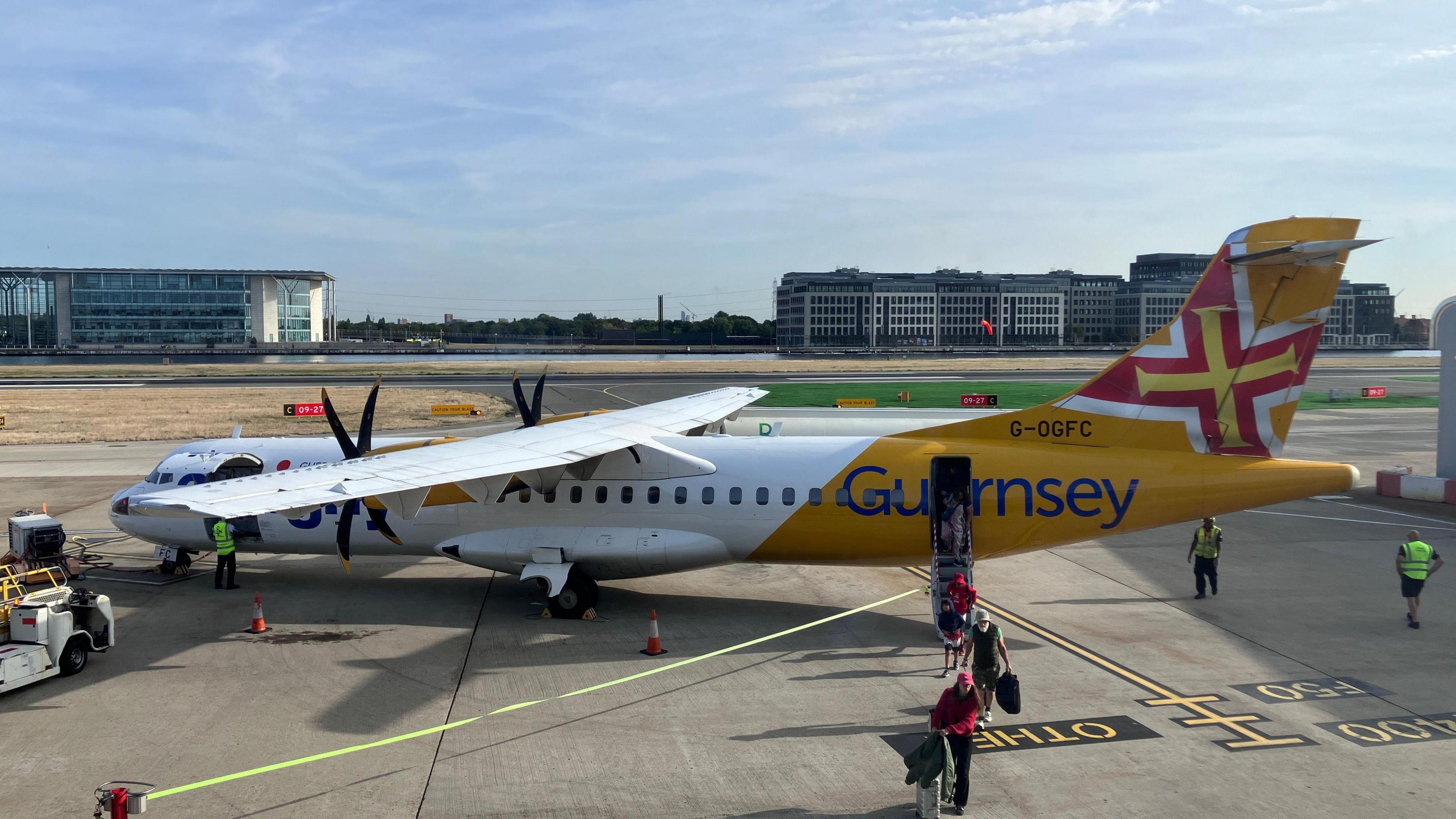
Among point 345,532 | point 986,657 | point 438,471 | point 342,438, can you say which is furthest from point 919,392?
point 986,657

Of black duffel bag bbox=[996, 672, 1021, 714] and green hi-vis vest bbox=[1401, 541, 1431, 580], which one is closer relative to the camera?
black duffel bag bbox=[996, 672, 1021, 714]

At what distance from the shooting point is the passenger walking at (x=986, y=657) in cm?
1103

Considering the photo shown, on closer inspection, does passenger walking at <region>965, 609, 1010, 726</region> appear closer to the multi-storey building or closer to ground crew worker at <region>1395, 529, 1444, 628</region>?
ground crew worker at <region>1395, 529, 1444, 628</region>

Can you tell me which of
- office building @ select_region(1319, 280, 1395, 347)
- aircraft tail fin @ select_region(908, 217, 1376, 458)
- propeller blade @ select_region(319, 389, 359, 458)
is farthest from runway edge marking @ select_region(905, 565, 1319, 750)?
office building @ select_region(1319, 280, 1395, 347)

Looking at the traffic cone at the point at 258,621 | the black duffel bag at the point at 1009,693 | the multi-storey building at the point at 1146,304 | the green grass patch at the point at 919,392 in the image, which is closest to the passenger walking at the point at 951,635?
the black duffel bag at the point at 1009,693

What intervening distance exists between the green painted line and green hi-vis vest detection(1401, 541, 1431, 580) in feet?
31.4

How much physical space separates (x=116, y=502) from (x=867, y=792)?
60.0ft

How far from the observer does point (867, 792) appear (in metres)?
10.3

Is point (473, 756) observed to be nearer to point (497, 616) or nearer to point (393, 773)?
point (393, 773)

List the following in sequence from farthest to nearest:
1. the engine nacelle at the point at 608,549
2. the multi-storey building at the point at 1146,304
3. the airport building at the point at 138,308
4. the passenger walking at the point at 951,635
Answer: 1. the airport building at the point at 138,308
2. the multi-storey building at the point at 1146,304
3. the engine nacelle at the point at 608,549
4. the passenger walking at the point at 951,635

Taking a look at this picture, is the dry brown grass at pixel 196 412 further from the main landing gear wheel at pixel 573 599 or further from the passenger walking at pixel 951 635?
the passenger walking at pixel 951 635

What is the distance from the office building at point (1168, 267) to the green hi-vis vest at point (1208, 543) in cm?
12192

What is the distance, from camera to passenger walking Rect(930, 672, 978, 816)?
31.4 feet

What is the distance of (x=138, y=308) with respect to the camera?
5733 inches
